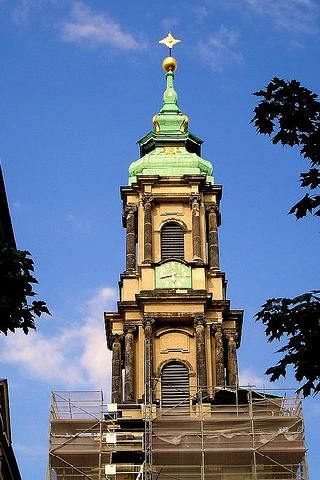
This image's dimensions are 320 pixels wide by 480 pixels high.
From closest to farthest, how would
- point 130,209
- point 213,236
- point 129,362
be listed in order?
point 129,362, point 213,236, point 130,209

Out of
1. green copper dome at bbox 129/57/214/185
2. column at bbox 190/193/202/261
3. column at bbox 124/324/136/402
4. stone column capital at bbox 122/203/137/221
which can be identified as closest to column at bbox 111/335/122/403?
column at bbox 124/324/136/402

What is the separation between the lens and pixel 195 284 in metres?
41.8

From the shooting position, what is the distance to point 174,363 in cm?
4056

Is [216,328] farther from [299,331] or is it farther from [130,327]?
[299,331]

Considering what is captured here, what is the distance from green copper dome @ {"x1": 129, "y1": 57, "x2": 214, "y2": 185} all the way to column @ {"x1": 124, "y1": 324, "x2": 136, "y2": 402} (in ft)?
23.8

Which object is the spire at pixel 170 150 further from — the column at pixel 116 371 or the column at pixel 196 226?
the column at pixel 116 371

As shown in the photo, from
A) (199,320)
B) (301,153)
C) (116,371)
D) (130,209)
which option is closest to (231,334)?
(199,320)

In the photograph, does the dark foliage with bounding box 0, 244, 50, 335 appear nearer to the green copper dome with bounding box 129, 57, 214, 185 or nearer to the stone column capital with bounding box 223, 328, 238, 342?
the stone column capital with bounding box 223, 328, 238, 342

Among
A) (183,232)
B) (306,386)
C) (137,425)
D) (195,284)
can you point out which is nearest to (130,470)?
(137,425)

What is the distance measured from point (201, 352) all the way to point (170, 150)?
34.6 feet

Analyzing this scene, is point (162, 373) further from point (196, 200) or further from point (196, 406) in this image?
point (196, 200)

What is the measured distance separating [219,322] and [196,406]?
6.18 meters

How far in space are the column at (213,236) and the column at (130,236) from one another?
2961mm

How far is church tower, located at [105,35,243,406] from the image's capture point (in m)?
40.1
